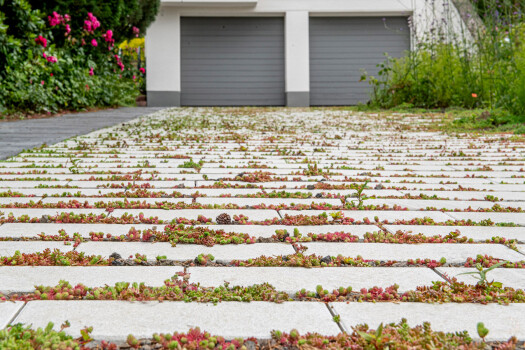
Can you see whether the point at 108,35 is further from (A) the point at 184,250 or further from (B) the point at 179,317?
(B) the point at 179,317

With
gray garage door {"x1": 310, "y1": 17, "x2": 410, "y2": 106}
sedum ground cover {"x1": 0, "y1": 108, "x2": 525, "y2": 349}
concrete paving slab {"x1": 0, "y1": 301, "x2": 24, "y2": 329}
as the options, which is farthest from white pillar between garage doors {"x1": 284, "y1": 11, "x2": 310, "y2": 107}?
concrete paving slab {"x1": 0, "y1": 301, "x2": 24, "y2": 329}

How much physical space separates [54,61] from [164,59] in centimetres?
731

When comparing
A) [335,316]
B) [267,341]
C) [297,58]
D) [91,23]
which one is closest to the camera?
[267,341]

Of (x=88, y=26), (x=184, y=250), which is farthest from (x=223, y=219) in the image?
(x=88, y=26)

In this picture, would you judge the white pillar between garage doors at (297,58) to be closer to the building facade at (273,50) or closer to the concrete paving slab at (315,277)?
the building facade at (273,50)

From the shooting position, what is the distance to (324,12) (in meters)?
15.6

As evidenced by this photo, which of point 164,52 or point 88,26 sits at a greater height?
point 164,52

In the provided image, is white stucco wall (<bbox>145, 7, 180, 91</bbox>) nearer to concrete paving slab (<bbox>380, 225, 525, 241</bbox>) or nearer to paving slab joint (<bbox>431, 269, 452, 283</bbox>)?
concrete paving slab (<bbox>380, 225, 525, 241</bbox>)

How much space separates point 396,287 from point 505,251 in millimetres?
638

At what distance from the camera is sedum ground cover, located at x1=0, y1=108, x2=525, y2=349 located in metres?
1.17

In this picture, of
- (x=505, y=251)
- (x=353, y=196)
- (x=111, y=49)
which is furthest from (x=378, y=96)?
(x=505, y=251)

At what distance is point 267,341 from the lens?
1.12 m

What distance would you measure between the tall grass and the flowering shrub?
6.41m

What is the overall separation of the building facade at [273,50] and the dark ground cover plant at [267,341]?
1495 cm
